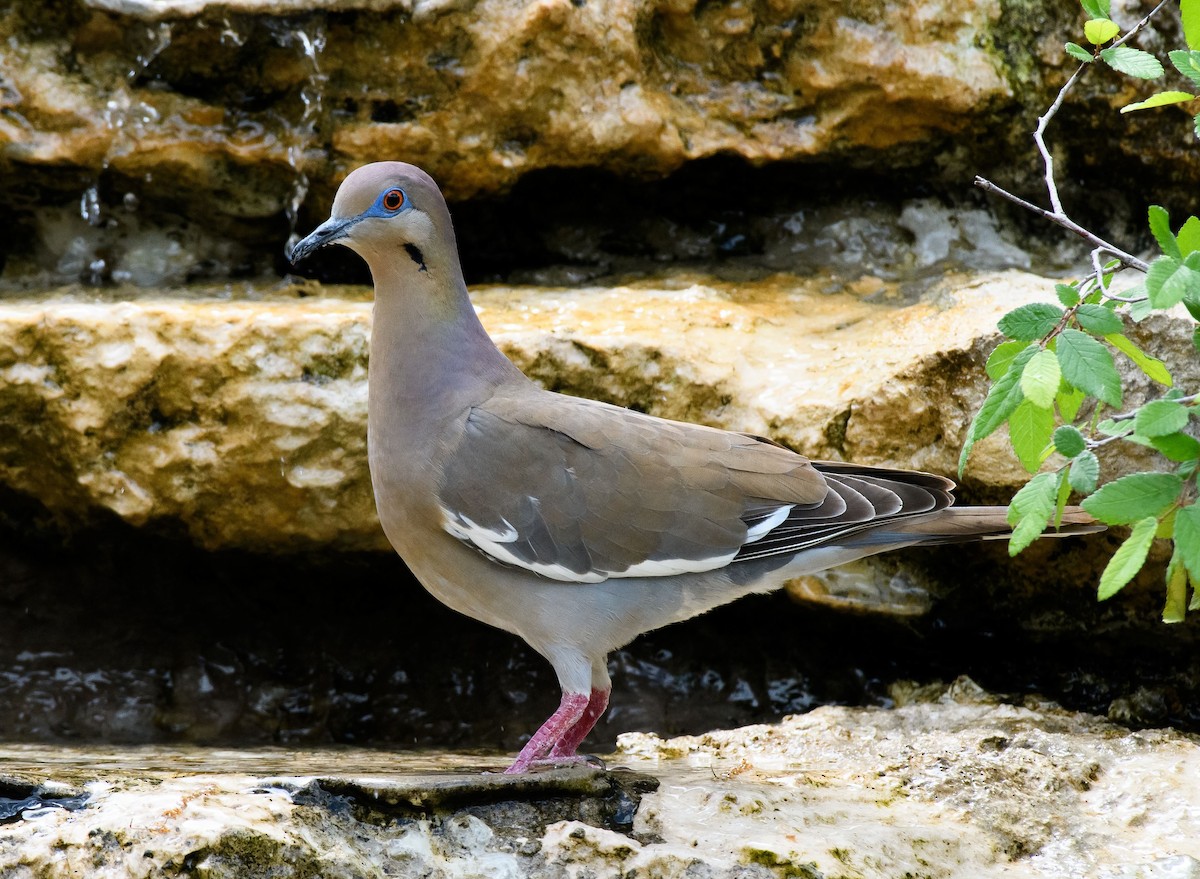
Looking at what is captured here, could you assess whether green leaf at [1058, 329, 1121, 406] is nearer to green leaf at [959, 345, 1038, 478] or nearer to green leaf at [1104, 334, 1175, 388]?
green leaf at [959, 345, 1038, 478]

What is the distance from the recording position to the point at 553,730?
325 centimetres

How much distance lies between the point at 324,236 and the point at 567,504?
970 mm

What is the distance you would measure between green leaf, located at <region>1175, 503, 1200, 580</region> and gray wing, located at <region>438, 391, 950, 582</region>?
117 cm

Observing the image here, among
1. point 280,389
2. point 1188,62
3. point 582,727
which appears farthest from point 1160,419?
point 280,389

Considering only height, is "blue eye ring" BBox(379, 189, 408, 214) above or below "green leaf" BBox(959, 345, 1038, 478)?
above

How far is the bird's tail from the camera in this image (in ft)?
10.7

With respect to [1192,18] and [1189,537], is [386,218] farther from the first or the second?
[1189,537]

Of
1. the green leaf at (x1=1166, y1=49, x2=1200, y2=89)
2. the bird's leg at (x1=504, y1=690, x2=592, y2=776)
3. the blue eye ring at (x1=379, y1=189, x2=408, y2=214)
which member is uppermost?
the green leaf at (x1=1166, y1=49, x2=1200, y2=89)

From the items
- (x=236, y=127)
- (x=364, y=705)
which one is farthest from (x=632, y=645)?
(x=236, y=127)

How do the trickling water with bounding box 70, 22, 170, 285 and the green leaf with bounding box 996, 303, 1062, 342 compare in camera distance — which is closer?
the green leaf with bounding box 996, 303, 1062, 342

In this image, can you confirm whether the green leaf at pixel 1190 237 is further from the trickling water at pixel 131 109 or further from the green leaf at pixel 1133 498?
the trickling water at pixel 131 109

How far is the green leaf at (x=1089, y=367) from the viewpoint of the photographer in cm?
222

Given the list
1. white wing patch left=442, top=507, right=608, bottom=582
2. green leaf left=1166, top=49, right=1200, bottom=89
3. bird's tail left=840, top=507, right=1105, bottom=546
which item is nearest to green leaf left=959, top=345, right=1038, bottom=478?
green leaf left=1166, top=49, right=1200, bottom=89

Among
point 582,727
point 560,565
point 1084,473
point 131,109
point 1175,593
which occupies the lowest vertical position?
point 582,727
